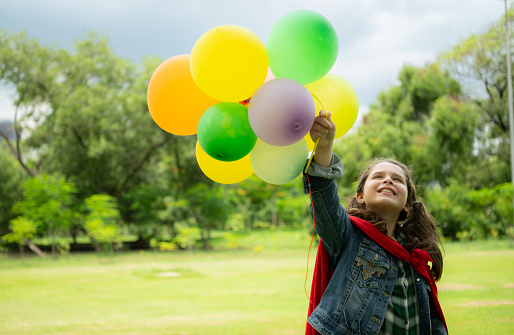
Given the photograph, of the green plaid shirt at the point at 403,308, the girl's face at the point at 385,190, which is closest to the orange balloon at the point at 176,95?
the girl's face at the point at 385,190

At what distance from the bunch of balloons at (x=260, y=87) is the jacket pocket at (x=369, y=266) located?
0.38m

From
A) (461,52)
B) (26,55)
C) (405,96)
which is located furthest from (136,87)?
(461,52)

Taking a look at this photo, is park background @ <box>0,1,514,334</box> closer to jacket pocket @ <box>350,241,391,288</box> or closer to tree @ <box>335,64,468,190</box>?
tree @ <box>335,64,468,190</box>

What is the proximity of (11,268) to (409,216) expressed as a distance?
10.5 metres

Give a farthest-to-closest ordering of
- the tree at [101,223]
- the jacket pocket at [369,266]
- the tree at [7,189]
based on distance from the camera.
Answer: the tree at [7,189], the tree at [101,223], the jacket pocket at [369,266]

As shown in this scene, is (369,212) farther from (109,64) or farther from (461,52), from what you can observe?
(461,52)

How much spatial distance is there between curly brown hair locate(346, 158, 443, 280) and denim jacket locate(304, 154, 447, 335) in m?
0.17

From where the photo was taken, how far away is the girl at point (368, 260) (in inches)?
58.4

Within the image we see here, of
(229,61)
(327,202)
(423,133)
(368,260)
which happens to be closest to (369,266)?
(368,260)

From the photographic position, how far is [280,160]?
5.26 ft

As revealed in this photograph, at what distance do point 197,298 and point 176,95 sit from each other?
4.66 meters

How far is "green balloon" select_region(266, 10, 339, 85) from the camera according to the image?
162cm

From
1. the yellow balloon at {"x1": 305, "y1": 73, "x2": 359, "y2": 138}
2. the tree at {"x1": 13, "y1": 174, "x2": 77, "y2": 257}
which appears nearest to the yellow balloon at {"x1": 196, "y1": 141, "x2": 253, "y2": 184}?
the yellow balloon at {"x1": 305, "y1": 73, "x2": 359, "y2": 138}

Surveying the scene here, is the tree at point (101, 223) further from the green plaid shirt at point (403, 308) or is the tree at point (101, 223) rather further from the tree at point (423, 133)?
the green plaid shirt at point (403, 308)
